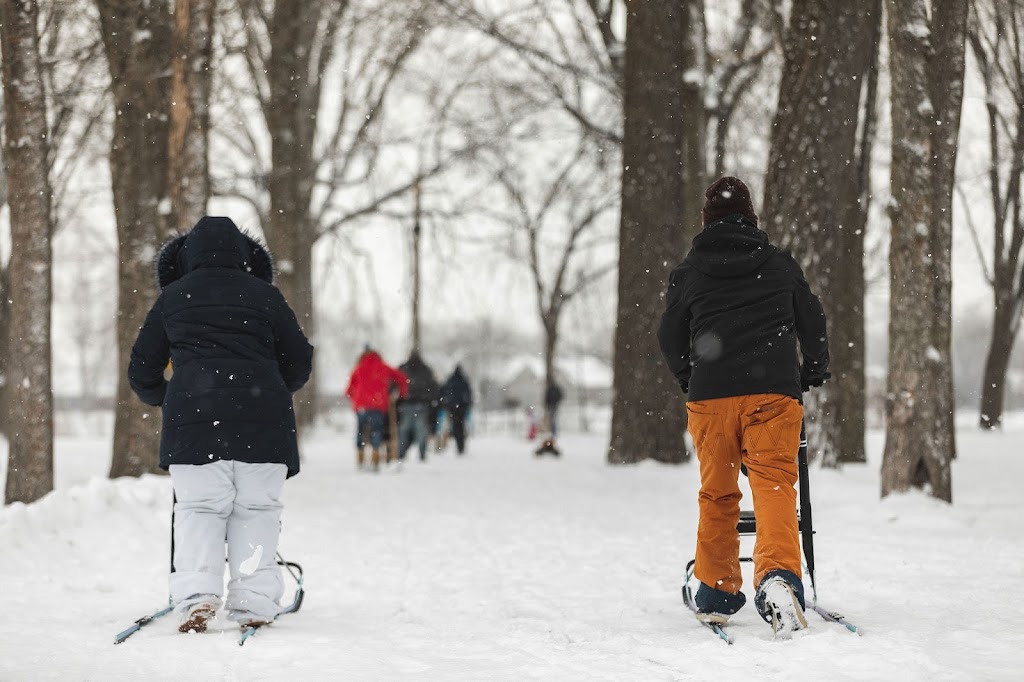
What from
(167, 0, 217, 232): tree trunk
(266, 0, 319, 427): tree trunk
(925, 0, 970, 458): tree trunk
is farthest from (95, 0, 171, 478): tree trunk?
(925, 0, 970, 458): tree trunk

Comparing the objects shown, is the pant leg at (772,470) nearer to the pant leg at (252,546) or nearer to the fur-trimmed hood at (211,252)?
the pant leg at (252,546)

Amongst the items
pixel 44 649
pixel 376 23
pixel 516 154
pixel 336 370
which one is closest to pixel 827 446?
pixel 44 649

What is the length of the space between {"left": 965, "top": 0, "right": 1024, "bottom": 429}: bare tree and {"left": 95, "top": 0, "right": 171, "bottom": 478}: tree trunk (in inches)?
553

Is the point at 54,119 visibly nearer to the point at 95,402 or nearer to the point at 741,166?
the point at 741,166

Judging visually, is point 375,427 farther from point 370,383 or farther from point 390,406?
point 390,406

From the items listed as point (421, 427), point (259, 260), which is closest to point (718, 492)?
point (259, 260)

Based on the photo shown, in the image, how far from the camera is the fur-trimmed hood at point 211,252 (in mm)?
5234

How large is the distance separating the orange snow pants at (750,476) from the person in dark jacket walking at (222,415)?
1949 mm

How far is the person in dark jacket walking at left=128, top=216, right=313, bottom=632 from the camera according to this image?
4.95m

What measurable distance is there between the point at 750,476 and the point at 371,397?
41.1 ft

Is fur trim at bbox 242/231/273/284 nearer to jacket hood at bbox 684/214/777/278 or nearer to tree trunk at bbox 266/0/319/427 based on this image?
jacket hood at bbox 684/214/777/278

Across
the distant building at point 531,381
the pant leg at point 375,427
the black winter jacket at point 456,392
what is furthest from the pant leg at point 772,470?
the distant building at point 531,381

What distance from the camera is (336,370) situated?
366 feet

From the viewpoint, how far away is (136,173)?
1233cm
